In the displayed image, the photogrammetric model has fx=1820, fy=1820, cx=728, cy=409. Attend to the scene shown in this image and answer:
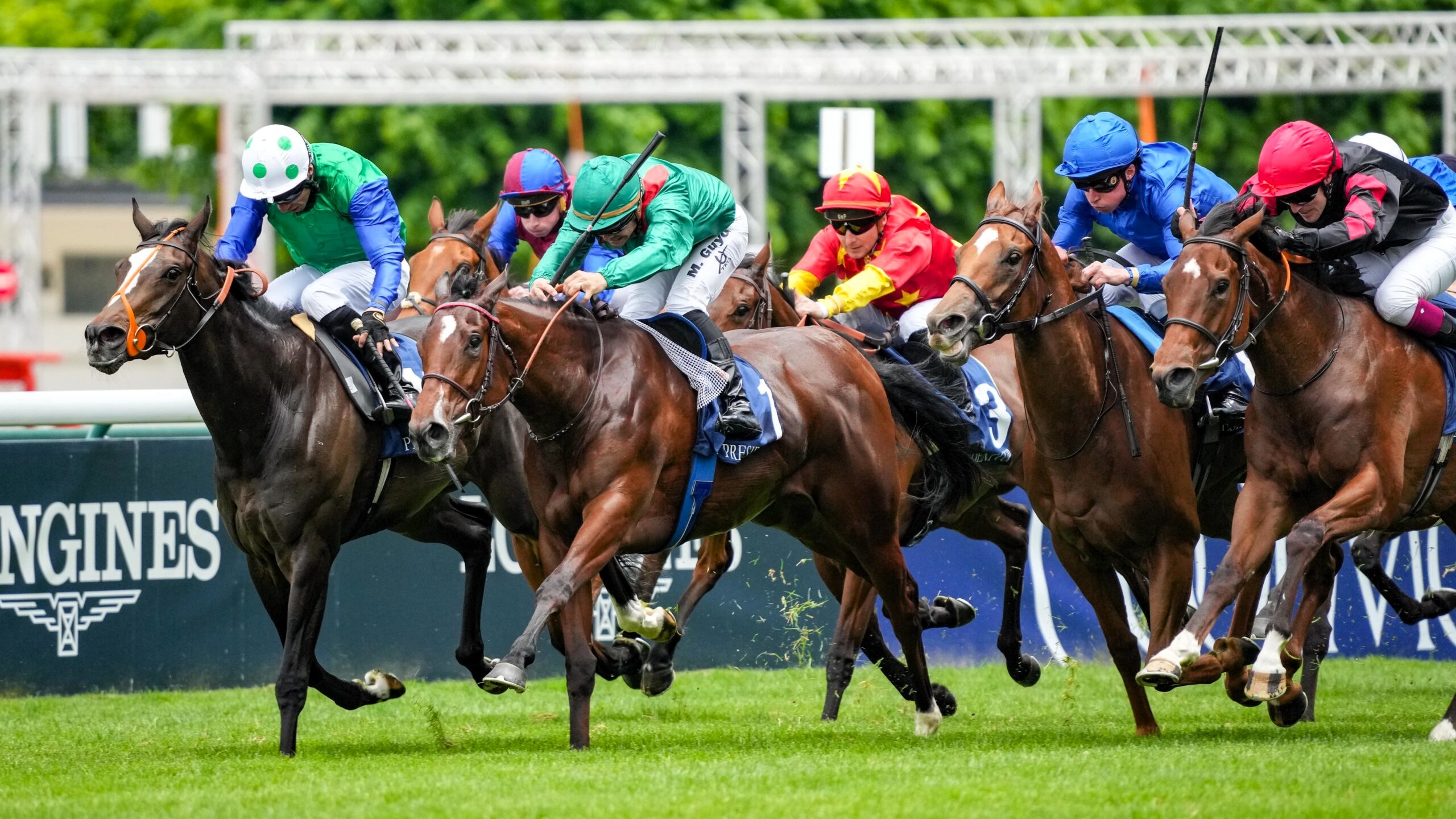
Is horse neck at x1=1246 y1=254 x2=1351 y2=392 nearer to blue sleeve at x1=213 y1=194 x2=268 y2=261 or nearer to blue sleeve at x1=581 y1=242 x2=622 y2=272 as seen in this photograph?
blue sleeve at x1=581 y1=242 x2=622 y2=272

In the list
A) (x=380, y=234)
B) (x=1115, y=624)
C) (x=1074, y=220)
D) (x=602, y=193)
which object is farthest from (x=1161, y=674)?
(x=380, y=234)

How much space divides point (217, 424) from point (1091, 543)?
3465 mm

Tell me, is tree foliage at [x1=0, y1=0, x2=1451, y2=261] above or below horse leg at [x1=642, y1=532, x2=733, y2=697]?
above

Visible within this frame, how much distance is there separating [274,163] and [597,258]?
1658 mm

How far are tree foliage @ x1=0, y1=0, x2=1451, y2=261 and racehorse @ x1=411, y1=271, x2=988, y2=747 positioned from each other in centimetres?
1379

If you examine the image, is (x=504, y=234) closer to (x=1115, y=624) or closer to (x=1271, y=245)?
(x=1115, y=624)

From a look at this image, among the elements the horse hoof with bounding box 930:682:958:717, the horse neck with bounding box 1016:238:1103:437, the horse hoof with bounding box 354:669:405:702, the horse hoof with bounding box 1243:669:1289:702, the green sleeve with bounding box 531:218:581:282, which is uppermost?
the green sleeve with bounding box 531:218:581:282

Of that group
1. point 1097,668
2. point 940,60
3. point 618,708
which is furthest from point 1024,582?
point 940,60

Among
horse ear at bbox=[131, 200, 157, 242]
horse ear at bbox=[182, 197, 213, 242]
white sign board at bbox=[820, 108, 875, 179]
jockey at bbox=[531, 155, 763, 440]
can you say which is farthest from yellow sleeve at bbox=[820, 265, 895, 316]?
white sign board at bbox=[820, 108, 875, 179]

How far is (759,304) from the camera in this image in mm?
9078

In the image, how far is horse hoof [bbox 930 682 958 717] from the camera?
8109 millimetres

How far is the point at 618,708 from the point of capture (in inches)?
349

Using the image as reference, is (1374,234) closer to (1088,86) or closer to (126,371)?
(1088,86)

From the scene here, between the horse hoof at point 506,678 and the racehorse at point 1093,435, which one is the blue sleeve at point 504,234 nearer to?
the racehorse at point 1093,435
